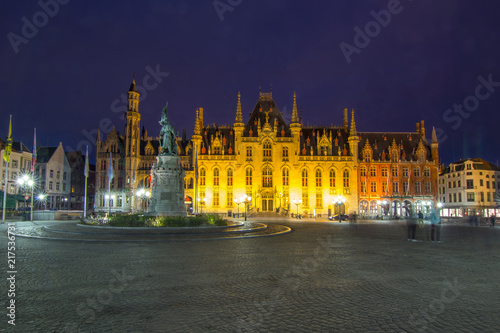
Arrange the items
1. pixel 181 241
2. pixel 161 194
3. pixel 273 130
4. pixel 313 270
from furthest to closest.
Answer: pixel 273 130, pixel 161 194, pixel 181 241, pixel 313 270

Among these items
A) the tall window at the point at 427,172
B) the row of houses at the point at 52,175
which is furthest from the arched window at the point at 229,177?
the tall window at the point at 427,172

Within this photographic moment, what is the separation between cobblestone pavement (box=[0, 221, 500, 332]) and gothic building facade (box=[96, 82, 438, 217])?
171 ft

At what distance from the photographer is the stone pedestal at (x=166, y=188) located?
3036cm

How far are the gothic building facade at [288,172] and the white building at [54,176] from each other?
12.6 meters

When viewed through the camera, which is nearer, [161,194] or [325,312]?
[325,312]

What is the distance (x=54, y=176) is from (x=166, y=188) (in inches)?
2270

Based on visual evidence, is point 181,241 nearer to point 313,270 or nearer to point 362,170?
point 313,270

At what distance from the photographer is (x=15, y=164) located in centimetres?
6819

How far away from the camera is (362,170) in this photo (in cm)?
7050

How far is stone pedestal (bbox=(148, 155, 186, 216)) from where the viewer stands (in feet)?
99.6

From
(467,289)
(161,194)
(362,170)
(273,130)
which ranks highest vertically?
(273,130)

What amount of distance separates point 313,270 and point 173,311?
5.98 metres

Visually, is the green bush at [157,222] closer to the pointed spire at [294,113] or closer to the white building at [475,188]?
the pointed spire at [294,113]

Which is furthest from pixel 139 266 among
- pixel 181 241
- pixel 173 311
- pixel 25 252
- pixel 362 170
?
pixel 362 170
